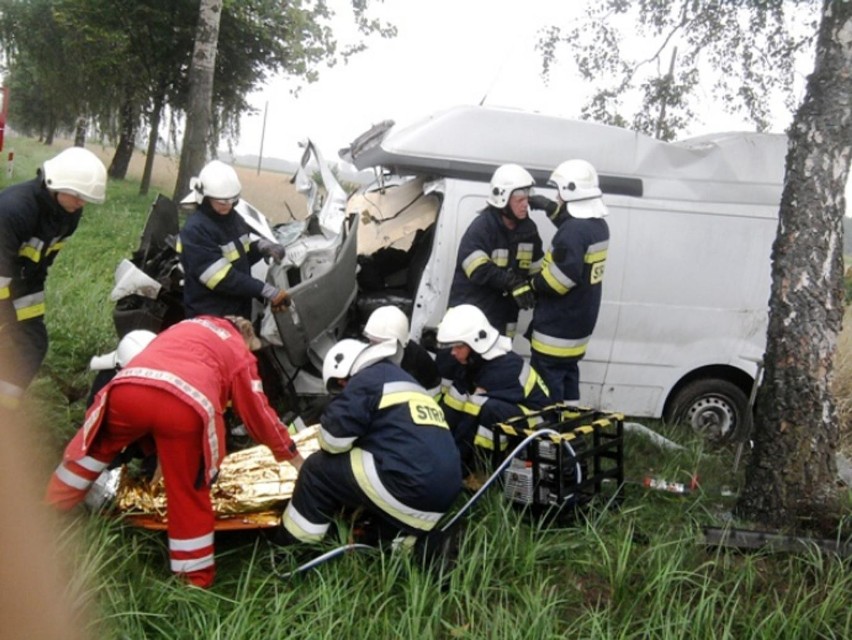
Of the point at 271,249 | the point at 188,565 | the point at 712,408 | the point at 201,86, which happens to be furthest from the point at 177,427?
the point at 201,86

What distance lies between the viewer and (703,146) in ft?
19.2

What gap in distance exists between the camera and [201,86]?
972 centimetres

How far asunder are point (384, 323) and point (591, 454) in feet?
4.14

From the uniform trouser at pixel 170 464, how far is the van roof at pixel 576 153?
2.61 m

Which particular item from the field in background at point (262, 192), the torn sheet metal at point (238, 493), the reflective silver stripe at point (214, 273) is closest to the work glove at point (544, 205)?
the reflective silver stripe at point (214, 273)

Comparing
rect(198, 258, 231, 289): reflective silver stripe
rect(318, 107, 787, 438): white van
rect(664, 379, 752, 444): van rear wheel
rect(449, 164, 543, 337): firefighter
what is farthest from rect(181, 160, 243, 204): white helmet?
rect(664, 379, 752, 444): van rear wheel

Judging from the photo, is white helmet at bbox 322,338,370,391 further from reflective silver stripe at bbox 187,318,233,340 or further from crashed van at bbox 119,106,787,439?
crashed van at bbox 119,106,787,439

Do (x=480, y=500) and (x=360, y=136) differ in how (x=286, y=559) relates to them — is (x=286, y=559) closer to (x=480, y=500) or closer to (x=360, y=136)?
Result: (x=480, y=500)

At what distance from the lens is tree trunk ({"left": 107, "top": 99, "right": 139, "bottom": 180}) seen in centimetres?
2062

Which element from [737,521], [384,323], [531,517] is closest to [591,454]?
[531,517]

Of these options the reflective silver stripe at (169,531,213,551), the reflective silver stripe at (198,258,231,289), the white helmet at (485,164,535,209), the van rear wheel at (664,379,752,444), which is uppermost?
the white helmet at (485,164,535,209)

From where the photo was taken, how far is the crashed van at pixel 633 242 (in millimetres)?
5434

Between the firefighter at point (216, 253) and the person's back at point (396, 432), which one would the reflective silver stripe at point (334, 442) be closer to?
the person's back at point (396, 432)

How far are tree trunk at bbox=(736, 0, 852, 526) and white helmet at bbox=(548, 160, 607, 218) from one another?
3.77 feet
